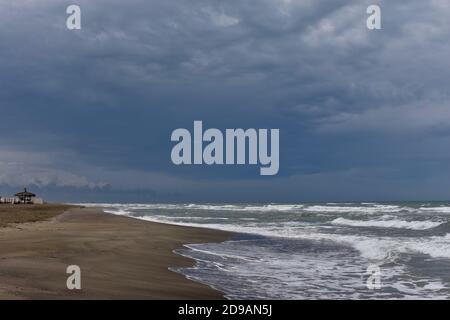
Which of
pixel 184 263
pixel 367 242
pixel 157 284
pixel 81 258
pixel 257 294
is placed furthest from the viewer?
pixel 367 242

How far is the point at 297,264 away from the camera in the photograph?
13.9 m

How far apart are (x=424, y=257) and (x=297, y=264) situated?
4.55 m

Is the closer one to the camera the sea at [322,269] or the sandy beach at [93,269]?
the sandy beach at [93,269]

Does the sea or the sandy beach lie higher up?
the sandy beach

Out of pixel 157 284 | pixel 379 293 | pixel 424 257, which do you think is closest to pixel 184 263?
pixel 157 284

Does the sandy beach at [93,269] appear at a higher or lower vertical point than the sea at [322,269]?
higher

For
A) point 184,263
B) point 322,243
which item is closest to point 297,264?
point 184,263

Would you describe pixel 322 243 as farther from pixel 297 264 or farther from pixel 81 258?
pixel 81 258

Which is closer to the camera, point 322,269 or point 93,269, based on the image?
point 93,269

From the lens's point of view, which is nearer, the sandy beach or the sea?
the sandy beach

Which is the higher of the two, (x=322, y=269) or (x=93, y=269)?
(x=93, y=269)
